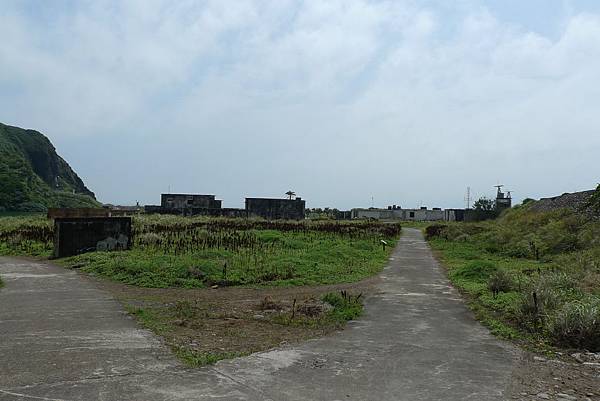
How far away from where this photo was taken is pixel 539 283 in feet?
34.4

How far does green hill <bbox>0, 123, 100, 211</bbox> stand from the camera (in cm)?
8256

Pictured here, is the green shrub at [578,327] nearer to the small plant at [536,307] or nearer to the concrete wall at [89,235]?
the small plant at [536,307]

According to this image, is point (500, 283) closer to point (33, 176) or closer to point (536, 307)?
point (536, 307)

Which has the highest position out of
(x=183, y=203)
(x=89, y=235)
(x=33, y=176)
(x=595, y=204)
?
(x=33, y=176)

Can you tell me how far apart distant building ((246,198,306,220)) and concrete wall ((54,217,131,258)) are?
42.7m

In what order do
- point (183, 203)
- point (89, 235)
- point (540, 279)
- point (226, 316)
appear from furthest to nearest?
point (183, 203)
point (89, 235)
point (540, 279)
point (226, 316)

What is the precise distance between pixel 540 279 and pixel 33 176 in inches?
4230

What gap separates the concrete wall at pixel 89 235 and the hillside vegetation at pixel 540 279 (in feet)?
39.0

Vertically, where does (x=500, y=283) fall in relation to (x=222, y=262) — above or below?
below

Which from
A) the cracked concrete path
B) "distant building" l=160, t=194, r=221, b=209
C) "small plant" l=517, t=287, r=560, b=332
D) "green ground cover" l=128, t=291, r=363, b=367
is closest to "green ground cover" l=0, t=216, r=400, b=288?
"green ground cover" l=128, t=291, r=363, b=367

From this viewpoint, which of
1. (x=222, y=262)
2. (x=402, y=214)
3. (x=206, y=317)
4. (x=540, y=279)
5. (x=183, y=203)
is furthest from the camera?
(x=402, y=214)

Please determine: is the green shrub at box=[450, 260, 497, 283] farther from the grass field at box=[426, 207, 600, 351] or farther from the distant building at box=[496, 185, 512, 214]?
the distant building at box=[496, 185, 512, 214]

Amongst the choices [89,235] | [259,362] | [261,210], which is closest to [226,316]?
[259,362]

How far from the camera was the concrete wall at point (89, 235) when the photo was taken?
18.1m
